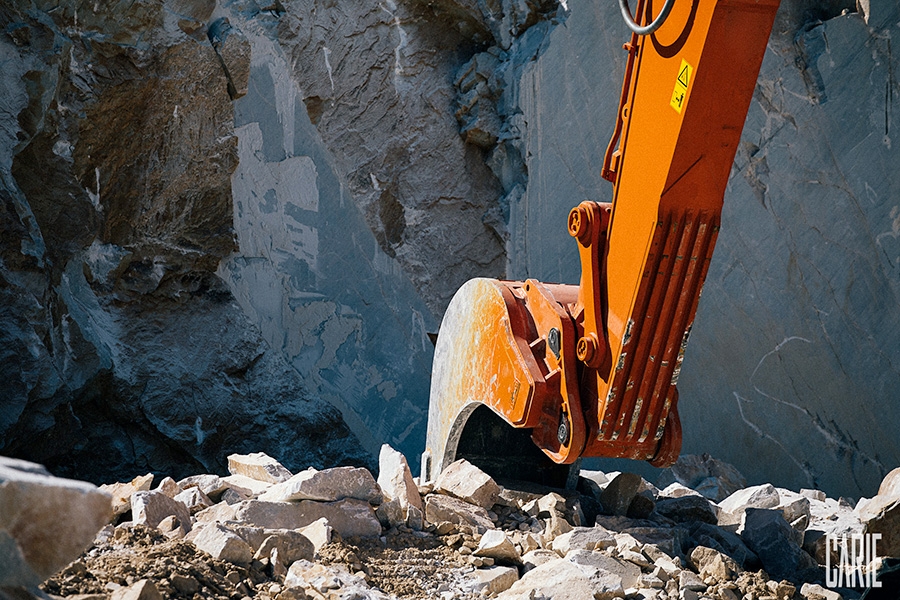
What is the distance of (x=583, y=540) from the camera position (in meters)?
2.69

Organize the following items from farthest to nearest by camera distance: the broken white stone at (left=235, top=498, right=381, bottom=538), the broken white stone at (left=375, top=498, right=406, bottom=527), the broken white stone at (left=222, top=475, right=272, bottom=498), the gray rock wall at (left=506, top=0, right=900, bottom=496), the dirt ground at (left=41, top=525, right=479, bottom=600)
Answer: the gray rock wall at (left=506, top=0, right=900, bottom=496), the broken white stone at (left=222, top=475, right=272, bottom=498), the broken white stone at (left=375, top=498, right=406, bottom=527), the broken white stone at (left=235, top=498, right=381, bottom=538), the dirt ground at (left=41, top=525, right=479, bottom=600)

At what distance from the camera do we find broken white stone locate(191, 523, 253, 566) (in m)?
2.18

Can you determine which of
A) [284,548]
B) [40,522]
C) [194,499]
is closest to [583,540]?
[284,548]

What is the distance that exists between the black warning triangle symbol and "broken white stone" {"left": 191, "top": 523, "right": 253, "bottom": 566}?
164cm

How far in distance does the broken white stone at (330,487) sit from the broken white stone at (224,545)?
18.3 inches

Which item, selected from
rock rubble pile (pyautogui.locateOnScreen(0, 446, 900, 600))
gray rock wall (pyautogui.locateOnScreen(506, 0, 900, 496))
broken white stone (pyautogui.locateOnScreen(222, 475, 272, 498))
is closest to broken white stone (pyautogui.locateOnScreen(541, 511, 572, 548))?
rock rubble pile (pyautogui.locateOnScreen(0, 446, 900, 600))

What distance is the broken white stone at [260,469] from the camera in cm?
341

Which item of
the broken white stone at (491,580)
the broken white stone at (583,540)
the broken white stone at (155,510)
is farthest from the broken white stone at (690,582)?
the broken white stone at (155,510)

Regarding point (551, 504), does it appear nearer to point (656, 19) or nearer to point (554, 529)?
point (554, 529)

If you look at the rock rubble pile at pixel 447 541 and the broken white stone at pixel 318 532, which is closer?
the rock rubble pile at pixel 447 541

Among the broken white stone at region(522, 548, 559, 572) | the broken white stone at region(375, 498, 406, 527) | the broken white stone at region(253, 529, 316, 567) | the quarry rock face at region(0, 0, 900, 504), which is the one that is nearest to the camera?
Answer: the broken white stone at region(253, 529, 316, 567)

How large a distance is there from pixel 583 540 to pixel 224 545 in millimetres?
1094

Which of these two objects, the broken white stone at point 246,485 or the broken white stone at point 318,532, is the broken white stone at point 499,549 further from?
the broken white stone at point 246,485

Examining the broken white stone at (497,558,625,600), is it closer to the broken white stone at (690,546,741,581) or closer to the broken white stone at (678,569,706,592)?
the broken white stone at (678,569,706,592)
